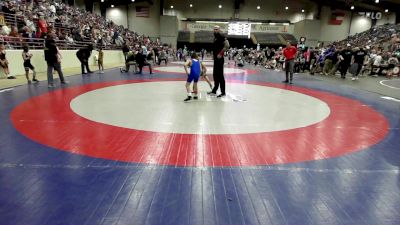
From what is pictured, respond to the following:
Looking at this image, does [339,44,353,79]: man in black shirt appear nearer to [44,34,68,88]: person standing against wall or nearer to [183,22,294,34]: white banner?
[44,34,68,88]: person standing against wall

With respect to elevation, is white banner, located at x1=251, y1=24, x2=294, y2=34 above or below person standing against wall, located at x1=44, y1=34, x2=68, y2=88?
above

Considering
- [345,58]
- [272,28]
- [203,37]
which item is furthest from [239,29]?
[345,58]

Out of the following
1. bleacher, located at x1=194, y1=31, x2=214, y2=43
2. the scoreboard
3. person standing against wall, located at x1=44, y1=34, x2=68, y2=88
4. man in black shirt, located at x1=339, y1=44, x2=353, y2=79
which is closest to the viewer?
person standing against wall, located at x1=44, y1=34, x2=68, y2=88

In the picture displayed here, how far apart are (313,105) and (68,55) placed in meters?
13.7

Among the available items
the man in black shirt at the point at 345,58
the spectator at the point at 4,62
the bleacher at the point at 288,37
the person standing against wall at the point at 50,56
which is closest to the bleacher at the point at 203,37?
the bleacher at the point at 288,37

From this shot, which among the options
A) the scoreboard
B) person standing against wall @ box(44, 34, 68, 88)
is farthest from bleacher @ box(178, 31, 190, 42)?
person standing against wall @ box(44, 34, 68, 88)

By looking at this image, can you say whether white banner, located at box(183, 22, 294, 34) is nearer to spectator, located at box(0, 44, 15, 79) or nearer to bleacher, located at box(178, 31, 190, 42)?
bleacher, located at box(178, 31, 190, 42)

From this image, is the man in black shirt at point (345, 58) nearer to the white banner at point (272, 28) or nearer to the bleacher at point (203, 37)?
the bleacher at point (203, 37)

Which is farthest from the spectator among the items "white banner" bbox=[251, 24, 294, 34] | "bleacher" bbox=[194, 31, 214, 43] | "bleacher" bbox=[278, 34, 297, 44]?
"white banner" bbox=[251, 24, 294, 34]

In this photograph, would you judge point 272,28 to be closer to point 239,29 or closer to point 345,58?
point 239,29

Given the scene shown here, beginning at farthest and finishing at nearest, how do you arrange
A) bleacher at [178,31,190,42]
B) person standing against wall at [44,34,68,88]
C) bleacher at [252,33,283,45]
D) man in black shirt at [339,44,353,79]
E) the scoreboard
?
1. bleacher at [178,31,190,42]
2. bleacher at [252,33,283,45]
3. the scoreboard
4. man in black shirt at [339,44,353,79]
5. person standing against wall at [44,34,68,88]

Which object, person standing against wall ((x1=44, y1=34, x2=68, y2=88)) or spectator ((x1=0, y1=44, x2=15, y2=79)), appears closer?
person standing against wall ((x1=44, y1=34, x2=68, y2=88))

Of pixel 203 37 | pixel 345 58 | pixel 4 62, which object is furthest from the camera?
pixel 203 37

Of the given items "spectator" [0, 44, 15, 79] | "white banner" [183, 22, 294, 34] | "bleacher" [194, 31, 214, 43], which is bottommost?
"spectator" [0, 44, 15, 79]
